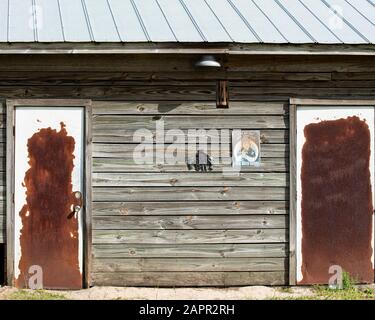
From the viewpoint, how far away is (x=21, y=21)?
704 centimetres

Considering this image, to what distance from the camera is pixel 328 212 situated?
23.1 feet

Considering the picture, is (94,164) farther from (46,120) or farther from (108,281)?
(108,281)

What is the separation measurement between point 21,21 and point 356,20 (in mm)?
4123

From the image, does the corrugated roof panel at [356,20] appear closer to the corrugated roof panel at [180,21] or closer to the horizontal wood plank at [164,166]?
the horizontal wood plank at [164,166]

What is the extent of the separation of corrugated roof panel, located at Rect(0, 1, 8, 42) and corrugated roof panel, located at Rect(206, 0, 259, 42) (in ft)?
8.31

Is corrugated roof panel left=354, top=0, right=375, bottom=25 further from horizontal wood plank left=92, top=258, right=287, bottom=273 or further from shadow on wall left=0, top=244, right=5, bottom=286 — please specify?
shadow on wall left=0, top=244, right=5, bottom=286

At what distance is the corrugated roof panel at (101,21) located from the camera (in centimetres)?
668

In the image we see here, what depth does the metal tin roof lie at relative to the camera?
674cm

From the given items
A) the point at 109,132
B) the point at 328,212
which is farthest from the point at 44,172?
the point at 328,212

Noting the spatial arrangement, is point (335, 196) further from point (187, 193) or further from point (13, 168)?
point (13, 168)

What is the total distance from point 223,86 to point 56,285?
9.90 feet

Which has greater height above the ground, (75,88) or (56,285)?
(75,88)

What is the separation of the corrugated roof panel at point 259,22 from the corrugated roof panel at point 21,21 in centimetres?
258

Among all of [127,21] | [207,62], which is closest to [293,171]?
[207,62]
